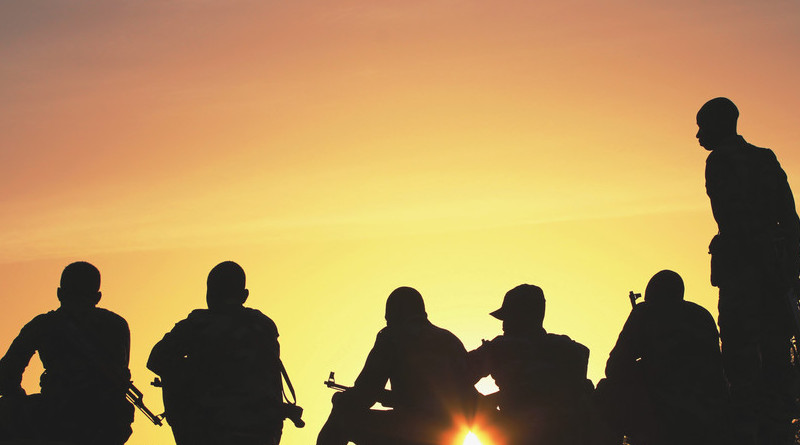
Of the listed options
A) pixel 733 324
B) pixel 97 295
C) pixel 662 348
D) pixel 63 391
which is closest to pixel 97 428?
pixel 63 391

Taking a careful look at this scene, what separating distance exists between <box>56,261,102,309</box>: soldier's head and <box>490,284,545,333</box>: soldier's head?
13.9 ft

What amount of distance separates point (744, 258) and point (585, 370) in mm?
2026

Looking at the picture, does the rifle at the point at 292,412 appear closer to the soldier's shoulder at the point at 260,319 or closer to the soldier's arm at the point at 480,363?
the soldier's shoulder at the point at 260,319

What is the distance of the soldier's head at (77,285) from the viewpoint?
10.1m

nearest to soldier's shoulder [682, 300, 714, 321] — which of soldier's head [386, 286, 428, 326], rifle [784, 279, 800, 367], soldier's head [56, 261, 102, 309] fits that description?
rifle [784, 279, 800, 367]

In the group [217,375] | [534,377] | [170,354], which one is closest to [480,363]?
[534,377]

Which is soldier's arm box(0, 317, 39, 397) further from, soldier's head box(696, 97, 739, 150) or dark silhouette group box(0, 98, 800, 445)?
soldier's head box(696, 97, 739, 150)

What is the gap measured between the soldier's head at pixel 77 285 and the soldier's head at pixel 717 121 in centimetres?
666

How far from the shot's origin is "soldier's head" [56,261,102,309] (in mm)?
10117

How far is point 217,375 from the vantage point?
32.5 feet

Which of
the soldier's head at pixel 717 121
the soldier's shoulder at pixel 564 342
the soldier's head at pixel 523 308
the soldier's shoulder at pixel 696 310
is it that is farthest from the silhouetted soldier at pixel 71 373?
Result: the soldier's head at pixel 717 121

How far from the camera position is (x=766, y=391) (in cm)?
1001

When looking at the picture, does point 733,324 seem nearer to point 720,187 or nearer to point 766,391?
point 766,391

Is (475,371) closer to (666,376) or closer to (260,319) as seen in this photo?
(666,376)
